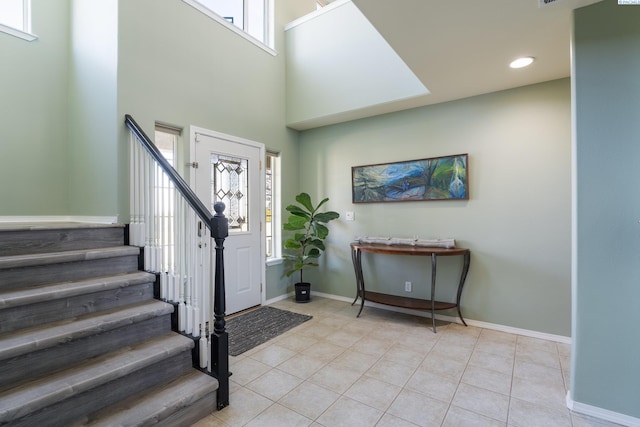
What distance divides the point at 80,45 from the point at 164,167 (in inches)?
80.0

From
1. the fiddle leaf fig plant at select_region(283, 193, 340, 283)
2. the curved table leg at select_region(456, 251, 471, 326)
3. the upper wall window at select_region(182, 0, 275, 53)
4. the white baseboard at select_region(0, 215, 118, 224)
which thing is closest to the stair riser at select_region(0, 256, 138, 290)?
the white baseboard at select_region(0, 215, 118, 224)

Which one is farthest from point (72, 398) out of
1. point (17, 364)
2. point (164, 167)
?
point (164, 167)

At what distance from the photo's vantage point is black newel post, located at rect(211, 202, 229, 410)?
1891 millimetres

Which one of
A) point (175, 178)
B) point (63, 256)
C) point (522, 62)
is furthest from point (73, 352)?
point (522, 62)

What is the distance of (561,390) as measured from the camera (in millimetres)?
2105

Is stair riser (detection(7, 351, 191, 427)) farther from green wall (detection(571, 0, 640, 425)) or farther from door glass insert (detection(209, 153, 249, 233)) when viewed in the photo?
green wall (detection(571, 0, 640, 425))

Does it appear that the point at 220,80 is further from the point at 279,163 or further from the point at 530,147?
the point at 530,147

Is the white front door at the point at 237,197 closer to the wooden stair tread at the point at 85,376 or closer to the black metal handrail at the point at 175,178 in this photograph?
the black metal handrail at the point at 175,178

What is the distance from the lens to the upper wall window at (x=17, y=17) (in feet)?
9.25

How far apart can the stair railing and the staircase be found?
91 millimetres

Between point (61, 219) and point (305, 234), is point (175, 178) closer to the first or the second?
point (61, 219)

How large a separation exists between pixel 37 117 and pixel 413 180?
402 centimetres

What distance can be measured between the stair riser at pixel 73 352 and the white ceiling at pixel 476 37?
251cm

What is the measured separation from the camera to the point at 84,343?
1701mm
